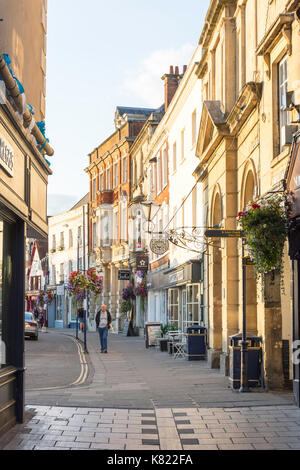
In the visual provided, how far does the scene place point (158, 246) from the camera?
25484 millimetres

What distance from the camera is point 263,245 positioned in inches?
420

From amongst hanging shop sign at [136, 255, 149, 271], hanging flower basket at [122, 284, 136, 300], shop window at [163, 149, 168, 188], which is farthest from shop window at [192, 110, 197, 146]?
hanging flower basket at [122, 284, 136, 300]

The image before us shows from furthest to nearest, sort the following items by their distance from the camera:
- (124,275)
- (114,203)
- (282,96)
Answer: (114,203) → (124,275) → (282,96)

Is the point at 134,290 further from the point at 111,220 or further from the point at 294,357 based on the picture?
the point at 294,357

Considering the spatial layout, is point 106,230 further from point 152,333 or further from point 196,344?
point 196,344

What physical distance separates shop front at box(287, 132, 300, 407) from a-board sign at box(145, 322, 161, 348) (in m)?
16.0

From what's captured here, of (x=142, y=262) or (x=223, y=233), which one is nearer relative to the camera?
(x=223, y=233)

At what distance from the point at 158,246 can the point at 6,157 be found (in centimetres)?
1801

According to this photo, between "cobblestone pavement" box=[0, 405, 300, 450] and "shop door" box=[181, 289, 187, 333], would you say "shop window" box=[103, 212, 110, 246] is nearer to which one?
"shop door" box=[181, 289, 187, 333]

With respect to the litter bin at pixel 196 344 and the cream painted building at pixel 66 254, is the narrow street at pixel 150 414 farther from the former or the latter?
the cream painted building at pixel 66 254

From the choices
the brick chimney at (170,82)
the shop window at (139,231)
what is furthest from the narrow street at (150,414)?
the shop window at (139,231)

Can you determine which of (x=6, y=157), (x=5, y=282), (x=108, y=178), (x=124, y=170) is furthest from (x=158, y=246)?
(x=108, y=178)

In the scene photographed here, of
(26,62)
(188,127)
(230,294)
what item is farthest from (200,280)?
(26,62)

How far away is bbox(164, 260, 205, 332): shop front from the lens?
21906mm
